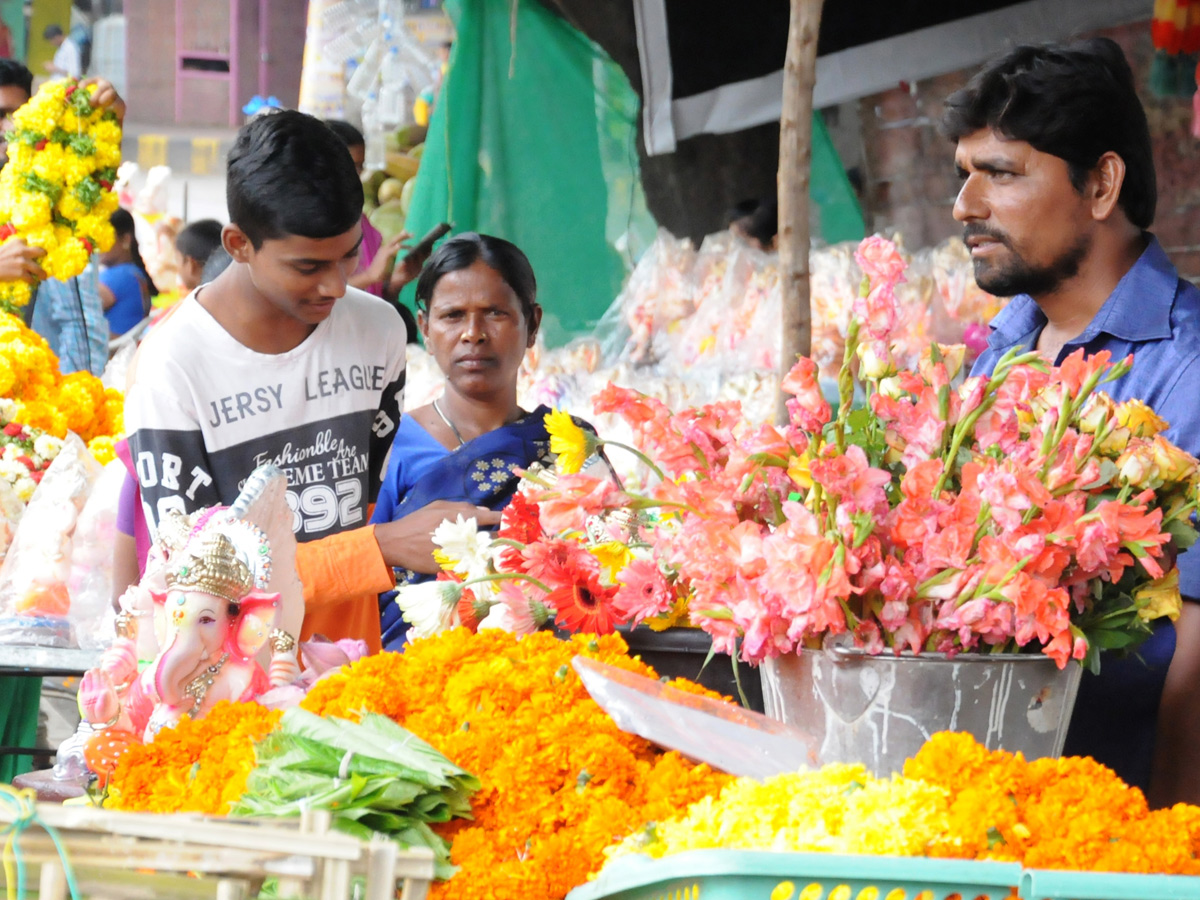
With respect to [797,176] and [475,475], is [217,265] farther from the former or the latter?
[797,176]

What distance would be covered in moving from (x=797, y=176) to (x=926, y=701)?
78.0 inches

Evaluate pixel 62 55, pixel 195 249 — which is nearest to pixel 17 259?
pixel 195 249

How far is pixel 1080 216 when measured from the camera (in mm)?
1776

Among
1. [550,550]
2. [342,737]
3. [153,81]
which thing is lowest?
[342,737]

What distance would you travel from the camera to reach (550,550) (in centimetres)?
145

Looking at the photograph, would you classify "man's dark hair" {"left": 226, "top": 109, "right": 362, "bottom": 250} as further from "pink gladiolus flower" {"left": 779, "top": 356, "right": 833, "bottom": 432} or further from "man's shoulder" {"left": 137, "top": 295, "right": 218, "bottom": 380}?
"pink gladiolus flower" {"left": 779, "top": 356, "right": 833, "bottom": 432}

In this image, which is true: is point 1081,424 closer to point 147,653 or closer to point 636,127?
point 147,653

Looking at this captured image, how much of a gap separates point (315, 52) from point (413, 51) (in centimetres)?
45

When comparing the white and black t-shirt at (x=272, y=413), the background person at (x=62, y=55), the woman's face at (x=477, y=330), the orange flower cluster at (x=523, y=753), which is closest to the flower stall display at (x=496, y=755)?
the orange flower cluster at (x=523, y=753)

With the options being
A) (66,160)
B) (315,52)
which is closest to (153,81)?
(315,52)

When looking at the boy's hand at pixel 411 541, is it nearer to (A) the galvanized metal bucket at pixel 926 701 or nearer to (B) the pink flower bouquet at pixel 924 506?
(B) the pink flower bouquet at pixel 924 506

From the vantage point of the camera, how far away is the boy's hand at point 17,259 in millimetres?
3916

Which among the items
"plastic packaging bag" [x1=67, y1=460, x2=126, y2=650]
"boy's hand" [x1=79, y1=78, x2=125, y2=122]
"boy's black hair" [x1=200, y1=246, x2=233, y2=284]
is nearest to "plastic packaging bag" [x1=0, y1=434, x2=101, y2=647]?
"plastic packaging bag" [x1=67, y1=460, x2=126, y2=650]

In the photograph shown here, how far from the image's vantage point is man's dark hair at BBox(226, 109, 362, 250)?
207cm
